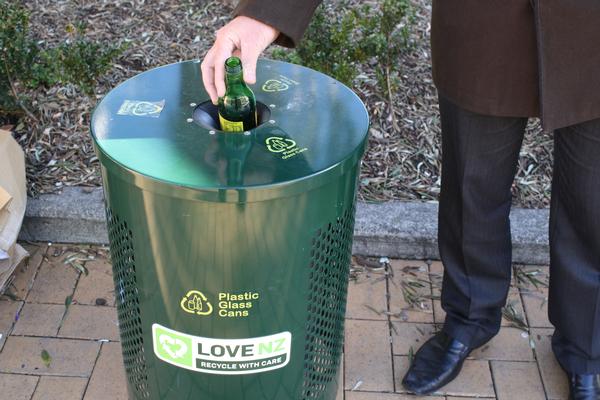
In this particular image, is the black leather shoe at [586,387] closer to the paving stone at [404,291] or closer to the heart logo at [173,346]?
the paving stone at [404,291]

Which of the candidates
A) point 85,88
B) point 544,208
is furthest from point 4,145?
point 544,208

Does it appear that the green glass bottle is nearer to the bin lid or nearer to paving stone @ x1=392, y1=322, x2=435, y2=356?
the bin lid

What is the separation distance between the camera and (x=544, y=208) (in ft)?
10.4

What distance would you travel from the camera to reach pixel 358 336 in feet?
9.25

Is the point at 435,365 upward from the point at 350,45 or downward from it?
downward

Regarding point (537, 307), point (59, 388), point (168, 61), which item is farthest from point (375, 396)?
point (168, 61)

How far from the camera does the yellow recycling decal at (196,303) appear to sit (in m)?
1.90

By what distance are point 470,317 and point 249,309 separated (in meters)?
0.97

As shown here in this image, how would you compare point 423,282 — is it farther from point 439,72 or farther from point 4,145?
point 4,145

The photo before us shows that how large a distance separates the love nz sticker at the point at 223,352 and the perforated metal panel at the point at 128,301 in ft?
0.33

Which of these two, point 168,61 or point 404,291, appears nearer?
point 404,291

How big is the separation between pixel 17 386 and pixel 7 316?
13.5 inches

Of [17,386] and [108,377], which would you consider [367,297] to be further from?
[17,386]

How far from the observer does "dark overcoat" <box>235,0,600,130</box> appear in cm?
183
